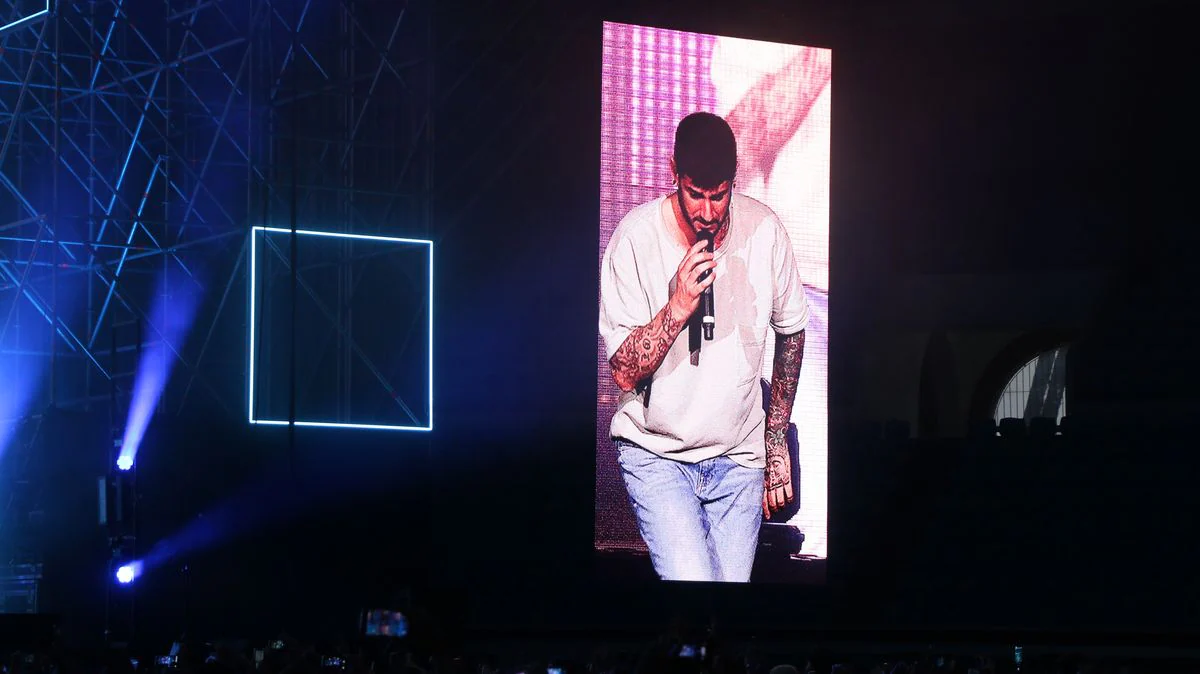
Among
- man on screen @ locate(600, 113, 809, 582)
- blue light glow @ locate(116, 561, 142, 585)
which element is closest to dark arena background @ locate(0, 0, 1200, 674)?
man on screen @ locate(600, 113, 809, 582)

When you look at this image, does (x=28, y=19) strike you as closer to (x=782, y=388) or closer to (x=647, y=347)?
(x=647, y=347)

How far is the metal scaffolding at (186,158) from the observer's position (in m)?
16.3

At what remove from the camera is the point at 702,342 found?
16.1 metres

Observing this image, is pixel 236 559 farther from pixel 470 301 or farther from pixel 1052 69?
pixel 1052 69

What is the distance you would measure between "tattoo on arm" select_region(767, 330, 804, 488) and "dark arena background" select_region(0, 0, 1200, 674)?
627 mm

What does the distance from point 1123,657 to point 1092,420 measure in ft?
9.79

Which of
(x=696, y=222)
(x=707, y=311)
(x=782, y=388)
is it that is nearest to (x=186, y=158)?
(x=696, y=222)

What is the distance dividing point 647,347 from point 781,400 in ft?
4.99

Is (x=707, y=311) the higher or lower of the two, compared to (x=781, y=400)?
higher

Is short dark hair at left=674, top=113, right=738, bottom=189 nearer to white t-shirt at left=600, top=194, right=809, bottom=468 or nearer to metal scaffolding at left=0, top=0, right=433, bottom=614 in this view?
white t-shirt at left=600, top=194, right=809, bottom=468

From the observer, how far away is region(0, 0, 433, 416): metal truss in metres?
16.3

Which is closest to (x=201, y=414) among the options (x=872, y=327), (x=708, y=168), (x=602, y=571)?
(x=602, y=571)

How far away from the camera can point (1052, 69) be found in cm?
1992

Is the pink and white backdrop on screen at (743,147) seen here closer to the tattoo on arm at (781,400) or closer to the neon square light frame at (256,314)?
the tattoo on arm at (781,400)
